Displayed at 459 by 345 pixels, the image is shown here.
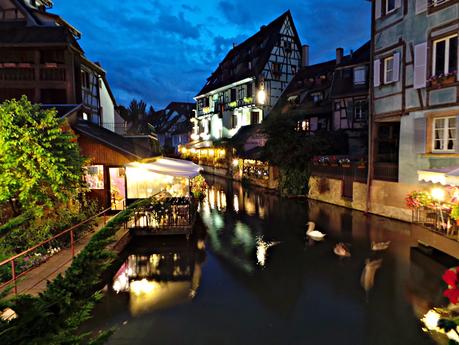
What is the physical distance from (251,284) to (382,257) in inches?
198

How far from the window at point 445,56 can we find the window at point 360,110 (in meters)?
11.2

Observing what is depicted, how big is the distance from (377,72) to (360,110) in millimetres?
9396

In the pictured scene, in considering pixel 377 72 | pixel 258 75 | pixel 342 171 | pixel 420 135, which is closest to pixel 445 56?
pixel 420 135

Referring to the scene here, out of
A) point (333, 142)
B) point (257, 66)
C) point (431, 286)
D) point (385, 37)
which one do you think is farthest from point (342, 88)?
point (431, 286)

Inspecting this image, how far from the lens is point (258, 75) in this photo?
35531mm

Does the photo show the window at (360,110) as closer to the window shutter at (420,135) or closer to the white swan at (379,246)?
the window shutter at (420,135)

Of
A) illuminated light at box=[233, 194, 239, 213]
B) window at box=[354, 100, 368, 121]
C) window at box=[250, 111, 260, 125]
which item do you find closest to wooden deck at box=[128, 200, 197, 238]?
illuminated light at box=[233, 194, 239, 213]

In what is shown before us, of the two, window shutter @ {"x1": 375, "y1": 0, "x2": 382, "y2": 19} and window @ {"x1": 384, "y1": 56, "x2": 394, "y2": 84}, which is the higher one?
window shutter @ {"x1": 375, "y1": 0, "x2": 382, "y2": 19}

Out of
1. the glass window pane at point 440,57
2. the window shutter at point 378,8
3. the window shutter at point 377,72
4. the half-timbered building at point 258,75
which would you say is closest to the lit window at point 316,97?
the half-timbered building at point 258,75

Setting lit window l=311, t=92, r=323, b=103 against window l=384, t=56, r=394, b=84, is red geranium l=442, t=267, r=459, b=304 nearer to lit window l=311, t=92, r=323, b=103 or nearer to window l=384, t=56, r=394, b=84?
window l=384, t=56, r=394, b=84

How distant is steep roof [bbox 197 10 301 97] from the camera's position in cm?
3597

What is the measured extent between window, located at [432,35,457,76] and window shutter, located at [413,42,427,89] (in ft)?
1.19

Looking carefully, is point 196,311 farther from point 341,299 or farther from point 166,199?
point 166,199

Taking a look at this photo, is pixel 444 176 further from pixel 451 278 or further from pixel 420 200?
pixel 451 278
